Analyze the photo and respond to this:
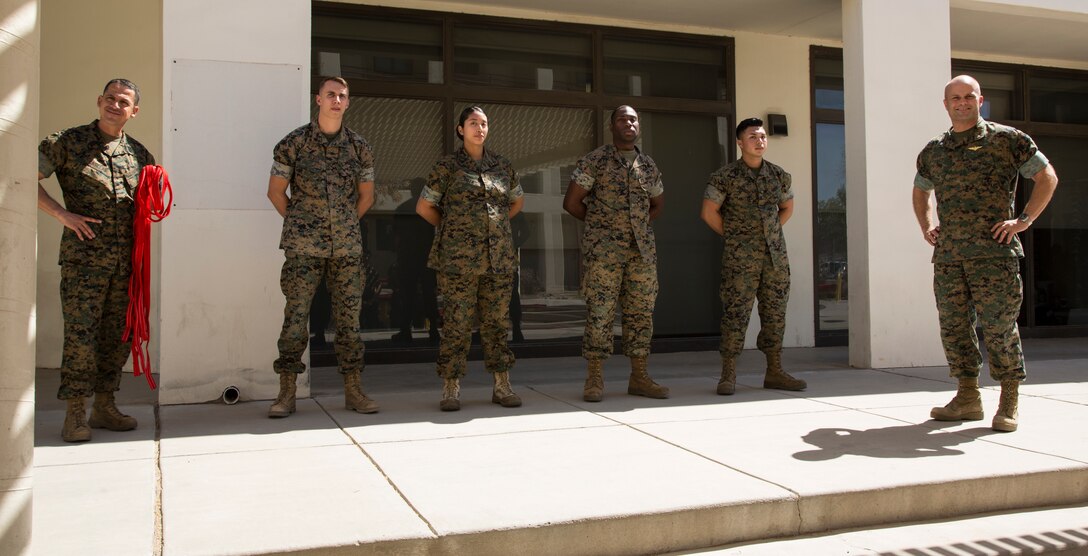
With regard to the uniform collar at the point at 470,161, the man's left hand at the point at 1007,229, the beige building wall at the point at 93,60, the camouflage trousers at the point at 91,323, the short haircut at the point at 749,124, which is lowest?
the camouflage trousers at the point at 91,323

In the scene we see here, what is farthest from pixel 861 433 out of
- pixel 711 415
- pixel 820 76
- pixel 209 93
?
pixel 820 76

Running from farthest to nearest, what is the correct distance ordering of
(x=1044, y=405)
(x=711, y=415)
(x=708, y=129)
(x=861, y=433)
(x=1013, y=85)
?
(x=1013, y=85) < (x=708, y=129) < (x=1044, y=405) < (x=711, y=415) < (x=861, y=433)

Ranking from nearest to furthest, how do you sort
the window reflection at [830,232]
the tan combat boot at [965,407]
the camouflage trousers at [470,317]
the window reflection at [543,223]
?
the tan combat boot at [965,407] → the camouflage trousers at [470,317] → the window reflection at [543,223] → the window reflection at [830,232]

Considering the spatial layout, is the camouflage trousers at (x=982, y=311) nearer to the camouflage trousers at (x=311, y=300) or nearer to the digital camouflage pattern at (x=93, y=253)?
the camouflage trousers at (x=311, y=300)

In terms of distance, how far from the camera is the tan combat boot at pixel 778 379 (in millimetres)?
5824

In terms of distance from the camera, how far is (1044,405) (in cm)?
526

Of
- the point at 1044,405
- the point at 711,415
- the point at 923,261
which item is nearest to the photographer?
the point at 711,415

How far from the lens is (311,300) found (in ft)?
16.2

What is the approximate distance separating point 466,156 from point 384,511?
267cm

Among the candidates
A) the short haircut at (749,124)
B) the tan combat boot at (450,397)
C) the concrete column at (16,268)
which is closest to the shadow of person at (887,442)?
the tan combat boot at (450,397)

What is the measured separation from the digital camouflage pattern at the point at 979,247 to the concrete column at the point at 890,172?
223 centimetres

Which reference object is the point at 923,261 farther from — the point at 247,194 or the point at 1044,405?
the point at 247,194

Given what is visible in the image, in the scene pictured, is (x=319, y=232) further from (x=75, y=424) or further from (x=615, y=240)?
(x=615, y=240)

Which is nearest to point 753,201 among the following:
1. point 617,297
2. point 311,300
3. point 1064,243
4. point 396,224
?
point 617,297
